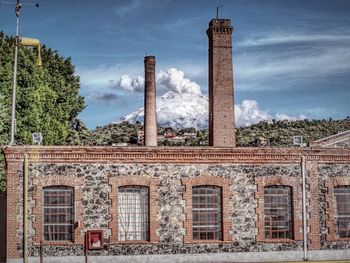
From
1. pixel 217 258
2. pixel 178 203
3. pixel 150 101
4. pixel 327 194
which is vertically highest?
pixel 150 101

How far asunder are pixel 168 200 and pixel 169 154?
178 cm

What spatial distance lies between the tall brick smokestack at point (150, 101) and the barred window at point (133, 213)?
15.3 m

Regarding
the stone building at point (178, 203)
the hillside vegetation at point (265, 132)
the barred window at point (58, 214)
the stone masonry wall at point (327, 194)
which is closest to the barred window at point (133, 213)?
the stone building at point (178, 203)

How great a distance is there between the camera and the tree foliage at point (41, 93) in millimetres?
35344

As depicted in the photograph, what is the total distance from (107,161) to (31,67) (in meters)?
18.8

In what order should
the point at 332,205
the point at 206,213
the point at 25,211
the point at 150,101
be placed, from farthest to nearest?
the point at 150,101 < the point at 332,205 < the point at 206,213 < the point at 25,211

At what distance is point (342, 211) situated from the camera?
2370cm

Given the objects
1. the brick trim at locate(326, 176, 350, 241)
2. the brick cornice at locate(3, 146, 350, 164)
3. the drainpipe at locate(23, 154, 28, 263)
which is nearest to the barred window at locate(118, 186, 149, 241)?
the brick cornice at locate(3, 146, 350, 164)

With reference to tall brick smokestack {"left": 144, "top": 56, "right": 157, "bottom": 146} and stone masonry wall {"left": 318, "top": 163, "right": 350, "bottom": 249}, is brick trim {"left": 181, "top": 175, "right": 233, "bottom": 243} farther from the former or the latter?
tall brick smokestack {"left": 144, "top": 56, "right": 157, "bottom": 146}

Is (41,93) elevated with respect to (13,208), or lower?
elevated

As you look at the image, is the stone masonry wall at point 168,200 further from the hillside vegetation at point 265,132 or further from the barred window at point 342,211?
the hillside vegetation at point 265,132

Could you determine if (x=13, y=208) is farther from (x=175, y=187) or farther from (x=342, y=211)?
(x=342, y=211)

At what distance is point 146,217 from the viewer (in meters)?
22.3

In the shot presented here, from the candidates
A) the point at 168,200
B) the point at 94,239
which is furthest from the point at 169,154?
the point at 94,239
